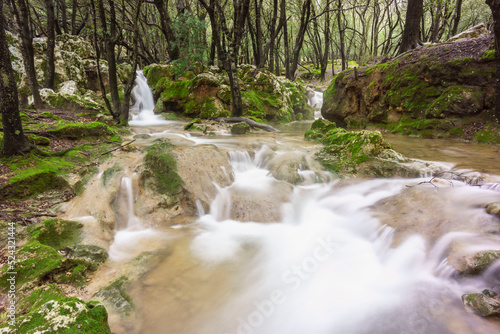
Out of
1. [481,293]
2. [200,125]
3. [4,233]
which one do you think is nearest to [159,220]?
[4,233]

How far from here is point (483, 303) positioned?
2273 mm

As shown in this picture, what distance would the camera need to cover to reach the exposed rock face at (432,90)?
23.6 feet

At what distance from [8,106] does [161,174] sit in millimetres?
2491

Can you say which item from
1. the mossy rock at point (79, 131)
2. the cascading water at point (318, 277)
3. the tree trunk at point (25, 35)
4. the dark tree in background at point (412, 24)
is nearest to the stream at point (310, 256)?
the cascading water at point (318, 277)

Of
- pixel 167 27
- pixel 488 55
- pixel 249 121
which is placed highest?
pixel 167 27

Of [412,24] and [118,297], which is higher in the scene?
[412,24]

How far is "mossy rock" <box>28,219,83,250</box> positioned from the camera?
299cm

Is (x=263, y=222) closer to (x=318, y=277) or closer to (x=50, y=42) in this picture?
(x=318, y=277)

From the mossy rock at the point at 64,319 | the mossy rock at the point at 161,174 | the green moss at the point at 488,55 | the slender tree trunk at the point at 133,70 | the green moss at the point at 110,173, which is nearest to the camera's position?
the mossy rock at the point at 64,319

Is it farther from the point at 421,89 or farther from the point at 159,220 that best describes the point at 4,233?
the point at 421,89

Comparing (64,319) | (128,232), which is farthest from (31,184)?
(64,319)

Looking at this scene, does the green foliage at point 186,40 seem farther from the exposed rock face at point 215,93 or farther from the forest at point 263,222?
the forest at point 263,222

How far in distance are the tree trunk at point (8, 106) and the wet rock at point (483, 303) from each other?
6.39 metres

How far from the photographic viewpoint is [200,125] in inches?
380
